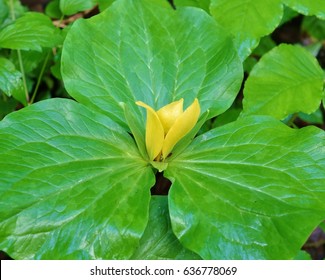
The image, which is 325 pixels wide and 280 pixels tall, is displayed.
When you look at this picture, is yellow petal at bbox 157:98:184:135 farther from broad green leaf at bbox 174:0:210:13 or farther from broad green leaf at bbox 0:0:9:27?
broad green leaf at bbox 0:0:9:27

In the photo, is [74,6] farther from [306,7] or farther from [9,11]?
[306,7]

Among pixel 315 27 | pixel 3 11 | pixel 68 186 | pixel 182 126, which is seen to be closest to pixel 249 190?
pixel 182 126

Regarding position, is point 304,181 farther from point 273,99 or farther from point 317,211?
point 273,99

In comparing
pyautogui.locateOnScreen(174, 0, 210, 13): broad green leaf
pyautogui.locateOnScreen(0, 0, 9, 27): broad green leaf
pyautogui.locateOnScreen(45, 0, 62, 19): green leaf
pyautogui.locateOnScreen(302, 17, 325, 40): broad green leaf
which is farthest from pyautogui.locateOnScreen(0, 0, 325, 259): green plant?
pyautogui.locateOnScreen(302, 17, 325, 40): broad green leaf
